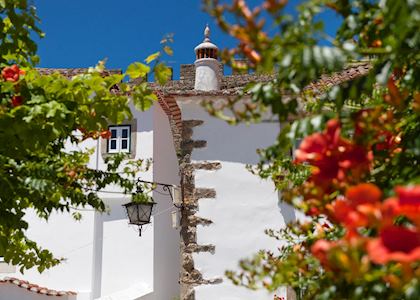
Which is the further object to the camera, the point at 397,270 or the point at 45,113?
the point at 45,113

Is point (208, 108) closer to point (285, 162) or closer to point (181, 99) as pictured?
point (285, 162)

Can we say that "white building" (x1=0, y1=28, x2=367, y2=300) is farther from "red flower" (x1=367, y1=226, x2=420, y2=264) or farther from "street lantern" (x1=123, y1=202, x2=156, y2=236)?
"red flower" (x1=367, y1=226, x2=420, y2=264)

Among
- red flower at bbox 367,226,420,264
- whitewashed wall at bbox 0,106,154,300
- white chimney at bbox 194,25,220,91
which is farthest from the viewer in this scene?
whitewashed wall at bbox 0,106,154,300

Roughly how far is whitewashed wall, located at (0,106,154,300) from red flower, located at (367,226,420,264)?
46.0ft

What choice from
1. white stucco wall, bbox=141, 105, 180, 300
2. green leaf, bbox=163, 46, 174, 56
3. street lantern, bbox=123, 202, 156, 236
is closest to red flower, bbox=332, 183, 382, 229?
green leaf, bbox=163, 46, 174, 56

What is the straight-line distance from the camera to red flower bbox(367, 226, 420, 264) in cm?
103

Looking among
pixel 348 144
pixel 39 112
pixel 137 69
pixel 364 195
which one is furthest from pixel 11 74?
pixel 364 195

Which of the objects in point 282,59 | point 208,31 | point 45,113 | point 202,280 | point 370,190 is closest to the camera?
point 370,190

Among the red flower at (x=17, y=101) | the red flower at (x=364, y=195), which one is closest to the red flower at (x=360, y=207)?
the red flower at (x=364, y=195)

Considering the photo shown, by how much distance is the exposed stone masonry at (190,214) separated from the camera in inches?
305

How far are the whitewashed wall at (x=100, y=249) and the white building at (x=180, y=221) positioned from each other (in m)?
0.03

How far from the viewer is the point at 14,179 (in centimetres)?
366

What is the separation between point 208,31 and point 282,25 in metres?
13.1

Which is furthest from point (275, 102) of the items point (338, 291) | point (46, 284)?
point (46, 284)
